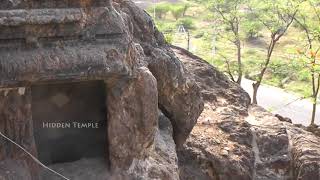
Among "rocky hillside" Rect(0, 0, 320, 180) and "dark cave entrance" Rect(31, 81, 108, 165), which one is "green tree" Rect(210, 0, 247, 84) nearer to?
"rocky hillside" Rect(0, 0, 320, 180)

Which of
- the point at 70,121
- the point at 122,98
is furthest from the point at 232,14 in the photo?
the point at 122,98

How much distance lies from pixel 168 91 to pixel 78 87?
6.46ft

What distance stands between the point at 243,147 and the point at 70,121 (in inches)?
189

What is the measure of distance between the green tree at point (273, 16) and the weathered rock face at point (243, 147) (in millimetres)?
6958

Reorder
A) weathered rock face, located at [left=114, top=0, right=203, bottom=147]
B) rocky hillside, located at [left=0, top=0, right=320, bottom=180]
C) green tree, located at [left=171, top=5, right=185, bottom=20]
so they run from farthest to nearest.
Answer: green tree, located at [left=171, top=5, right=185, bottom=20] → weathered rock face, located at [left=114, top=0, right=203, bottom=147] → rocky hillside, located at [left=0, top=0, right=320, bottom=180]

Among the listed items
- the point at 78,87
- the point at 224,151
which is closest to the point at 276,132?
the point at 224,151

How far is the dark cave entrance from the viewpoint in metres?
8.29

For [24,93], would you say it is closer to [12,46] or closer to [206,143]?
[12,46]

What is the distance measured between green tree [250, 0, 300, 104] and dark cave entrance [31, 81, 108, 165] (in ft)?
40.4

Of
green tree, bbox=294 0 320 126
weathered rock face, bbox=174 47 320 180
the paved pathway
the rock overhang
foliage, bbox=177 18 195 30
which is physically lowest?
the paved pathway

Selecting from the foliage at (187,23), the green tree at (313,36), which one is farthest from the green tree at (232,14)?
the foliage at (187,23)

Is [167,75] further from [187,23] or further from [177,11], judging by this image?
[177,11]

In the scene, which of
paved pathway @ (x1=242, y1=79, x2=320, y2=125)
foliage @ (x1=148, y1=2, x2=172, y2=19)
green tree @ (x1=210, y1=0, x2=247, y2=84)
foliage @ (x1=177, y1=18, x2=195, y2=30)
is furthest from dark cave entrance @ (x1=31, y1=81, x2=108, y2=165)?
foliage @ (x1=148, y1=2, x2=172, y2=19)

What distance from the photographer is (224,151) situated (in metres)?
11.1
